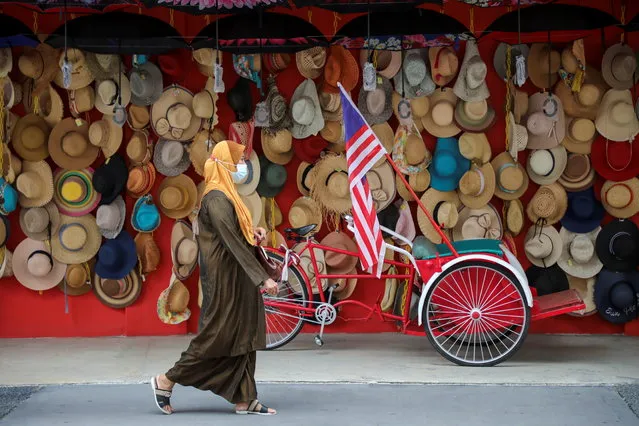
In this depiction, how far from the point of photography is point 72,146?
8.19 meters

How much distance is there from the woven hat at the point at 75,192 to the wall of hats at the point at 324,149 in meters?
0.01

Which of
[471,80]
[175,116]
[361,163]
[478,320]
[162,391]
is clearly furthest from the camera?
[175,116]

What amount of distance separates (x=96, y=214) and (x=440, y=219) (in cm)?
258

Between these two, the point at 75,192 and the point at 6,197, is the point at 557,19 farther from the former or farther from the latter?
the point at 6,197

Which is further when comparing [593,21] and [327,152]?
[327,152]

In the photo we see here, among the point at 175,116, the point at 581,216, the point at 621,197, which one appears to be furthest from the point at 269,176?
the point at 621,197

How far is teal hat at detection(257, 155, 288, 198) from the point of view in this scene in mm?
8352

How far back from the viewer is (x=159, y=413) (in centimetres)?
609

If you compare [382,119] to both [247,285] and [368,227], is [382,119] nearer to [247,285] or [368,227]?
[368,227]

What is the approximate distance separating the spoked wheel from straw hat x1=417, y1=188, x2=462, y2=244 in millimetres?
626

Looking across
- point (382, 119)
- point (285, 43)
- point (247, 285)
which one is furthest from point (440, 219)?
point (247, 285)

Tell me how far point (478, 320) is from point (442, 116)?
168 centimetres

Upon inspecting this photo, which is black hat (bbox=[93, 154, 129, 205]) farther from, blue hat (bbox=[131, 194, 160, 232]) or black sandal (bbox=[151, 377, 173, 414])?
black sandal (bbox=[151, 377, 173, 414])

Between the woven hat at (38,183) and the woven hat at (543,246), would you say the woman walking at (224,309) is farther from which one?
the woven hat at (543,246)
